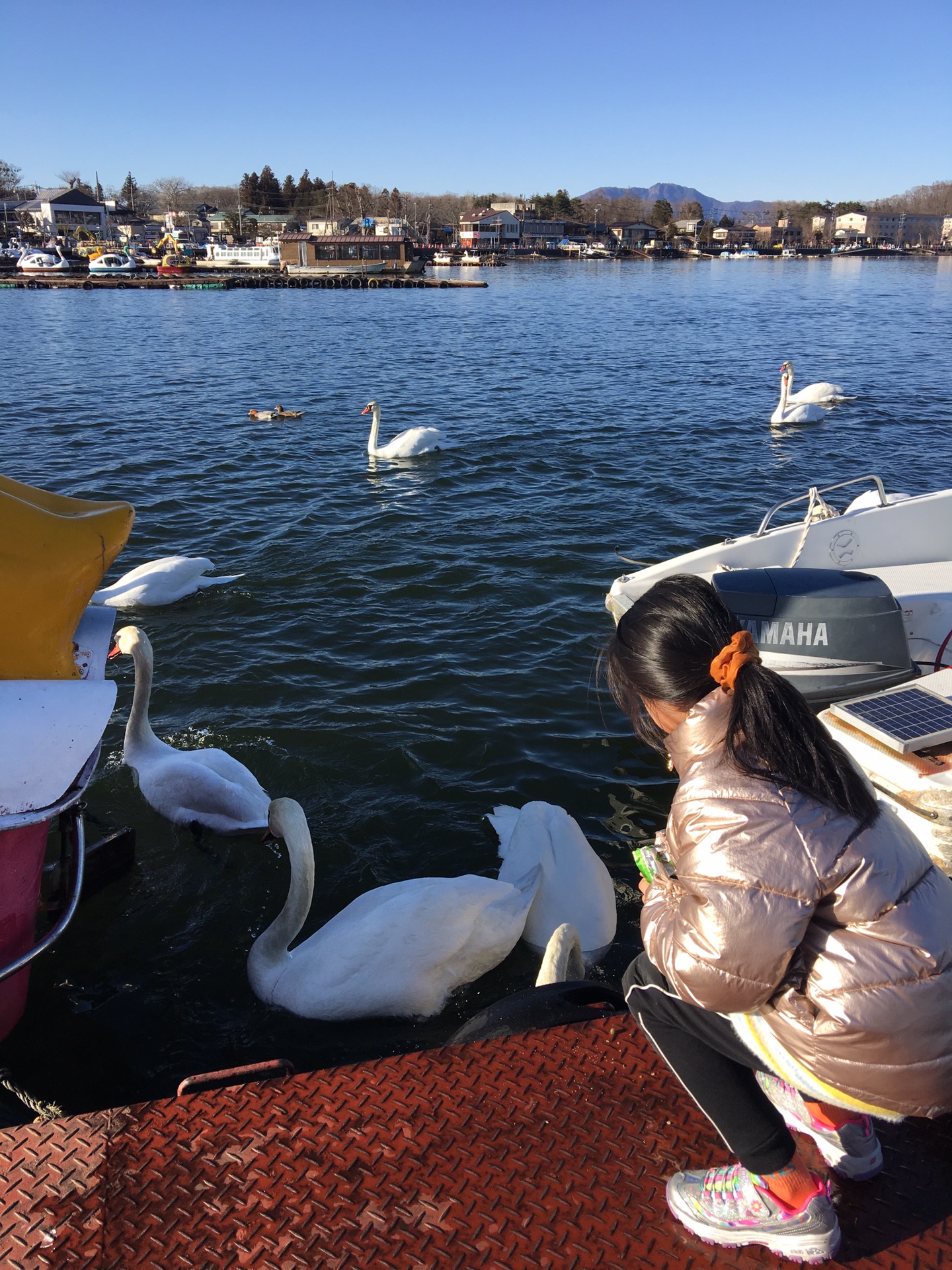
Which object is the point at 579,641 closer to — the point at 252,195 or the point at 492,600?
the point at 492,600

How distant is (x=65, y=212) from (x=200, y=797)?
131 metres

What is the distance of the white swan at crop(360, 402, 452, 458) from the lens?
1470 cm

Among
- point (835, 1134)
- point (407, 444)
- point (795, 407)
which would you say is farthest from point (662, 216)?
point (835, 1134)

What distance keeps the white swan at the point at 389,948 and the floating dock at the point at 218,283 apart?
2742 inches

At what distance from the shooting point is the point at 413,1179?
7.70 feet

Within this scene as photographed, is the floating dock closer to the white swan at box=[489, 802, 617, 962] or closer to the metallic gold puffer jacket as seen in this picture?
the white swan at box=[489, 802, 617, 962]

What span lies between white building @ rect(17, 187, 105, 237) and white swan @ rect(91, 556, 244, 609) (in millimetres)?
118892

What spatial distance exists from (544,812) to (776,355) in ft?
88.5

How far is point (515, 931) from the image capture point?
424cm

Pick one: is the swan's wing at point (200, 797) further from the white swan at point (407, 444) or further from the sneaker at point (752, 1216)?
the white swan at point (407, 444)

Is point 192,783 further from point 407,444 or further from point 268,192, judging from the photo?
point 268,192

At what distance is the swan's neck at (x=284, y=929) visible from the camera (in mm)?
4133

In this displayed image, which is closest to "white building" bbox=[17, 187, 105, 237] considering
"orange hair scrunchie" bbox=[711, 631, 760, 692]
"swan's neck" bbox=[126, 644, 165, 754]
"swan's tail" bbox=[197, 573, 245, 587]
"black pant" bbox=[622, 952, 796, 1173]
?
"swan's tail" bbox=[197, 573, 245, 587]

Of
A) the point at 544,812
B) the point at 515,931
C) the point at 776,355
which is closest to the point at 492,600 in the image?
the point at 544,812
